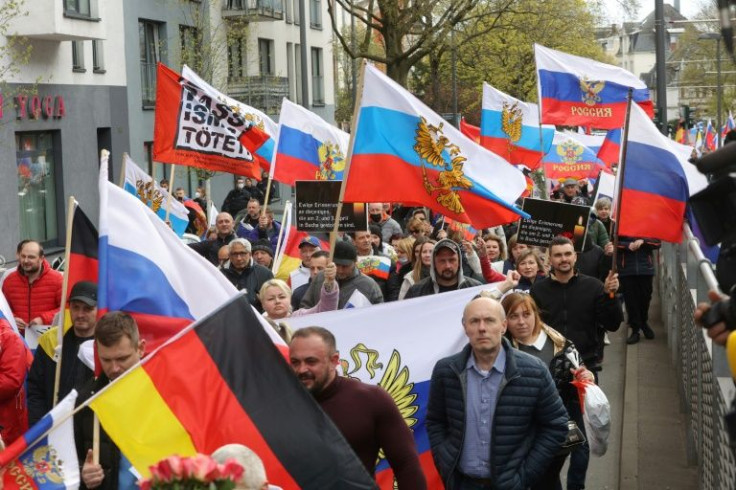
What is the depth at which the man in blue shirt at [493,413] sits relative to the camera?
6355mm

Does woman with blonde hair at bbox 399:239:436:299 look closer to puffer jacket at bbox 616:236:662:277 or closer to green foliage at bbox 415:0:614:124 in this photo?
puffer jacket at bbox 616:236:662:277

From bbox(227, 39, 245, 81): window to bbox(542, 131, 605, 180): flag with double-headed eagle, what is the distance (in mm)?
16627

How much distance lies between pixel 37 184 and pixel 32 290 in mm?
18673

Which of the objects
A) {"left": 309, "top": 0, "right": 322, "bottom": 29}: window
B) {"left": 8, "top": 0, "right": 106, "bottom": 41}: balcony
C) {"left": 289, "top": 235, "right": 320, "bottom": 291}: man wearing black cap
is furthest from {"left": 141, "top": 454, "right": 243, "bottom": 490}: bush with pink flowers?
{"left": 309, "top": 0, "right": 322, "bottom": 29}: window

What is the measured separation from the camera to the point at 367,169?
951 centimetres

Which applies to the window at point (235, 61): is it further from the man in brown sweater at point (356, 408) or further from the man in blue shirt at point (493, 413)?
the man in brown sweater at point (356, 408)

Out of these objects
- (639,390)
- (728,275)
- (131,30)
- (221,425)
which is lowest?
(639,390)

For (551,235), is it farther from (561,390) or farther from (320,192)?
(561,390)

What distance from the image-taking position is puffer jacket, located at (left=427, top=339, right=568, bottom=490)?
6.36 meters

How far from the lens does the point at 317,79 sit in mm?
52594

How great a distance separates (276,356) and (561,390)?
3237mm

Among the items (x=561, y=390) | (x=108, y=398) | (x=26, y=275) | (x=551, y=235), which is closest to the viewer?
(x=108, y=398)

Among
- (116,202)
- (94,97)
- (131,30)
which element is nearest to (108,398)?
(116,202)

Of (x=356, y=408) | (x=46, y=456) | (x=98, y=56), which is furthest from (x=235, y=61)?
(x=46, y=456)
